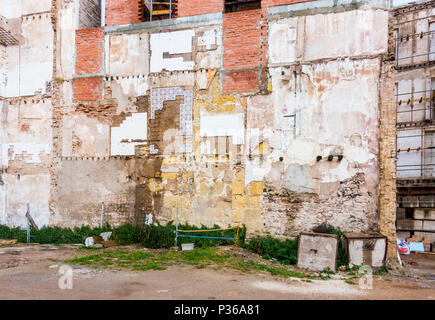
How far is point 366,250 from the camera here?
7.54 m

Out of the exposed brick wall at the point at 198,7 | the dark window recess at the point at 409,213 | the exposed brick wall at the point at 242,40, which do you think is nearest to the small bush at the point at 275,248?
the exposed brick wall at the point at 242,40

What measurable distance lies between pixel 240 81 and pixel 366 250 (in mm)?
5153

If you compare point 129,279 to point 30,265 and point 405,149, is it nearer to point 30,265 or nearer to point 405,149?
point 30,265

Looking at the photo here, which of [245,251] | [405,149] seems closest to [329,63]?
[245,251]

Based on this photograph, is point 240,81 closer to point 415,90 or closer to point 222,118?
point 222,118

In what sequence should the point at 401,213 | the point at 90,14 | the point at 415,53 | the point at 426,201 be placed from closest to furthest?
the point at 90,14, the point at 426,201, the point at 401,213, the point at 415,53

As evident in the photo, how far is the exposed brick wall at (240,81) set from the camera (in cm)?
938

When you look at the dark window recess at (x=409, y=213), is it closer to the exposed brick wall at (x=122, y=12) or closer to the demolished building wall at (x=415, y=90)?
the demolished building wall at (x=415, y=90)

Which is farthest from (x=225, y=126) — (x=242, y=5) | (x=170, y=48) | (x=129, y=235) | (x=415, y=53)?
(x=415, y=53)

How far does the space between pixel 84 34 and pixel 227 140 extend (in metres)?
5.53

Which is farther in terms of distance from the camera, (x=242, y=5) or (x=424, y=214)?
(x=424, y=214)

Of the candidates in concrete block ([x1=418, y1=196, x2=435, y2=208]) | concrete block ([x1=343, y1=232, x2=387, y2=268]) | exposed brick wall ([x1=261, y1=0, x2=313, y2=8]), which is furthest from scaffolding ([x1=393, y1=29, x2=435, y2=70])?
concrete block ([x1=343, y1=232, x2=387, y2=268])

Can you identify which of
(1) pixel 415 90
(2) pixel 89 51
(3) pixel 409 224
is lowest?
(3) pixel 409 224

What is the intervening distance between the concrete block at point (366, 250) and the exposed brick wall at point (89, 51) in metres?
8.35
